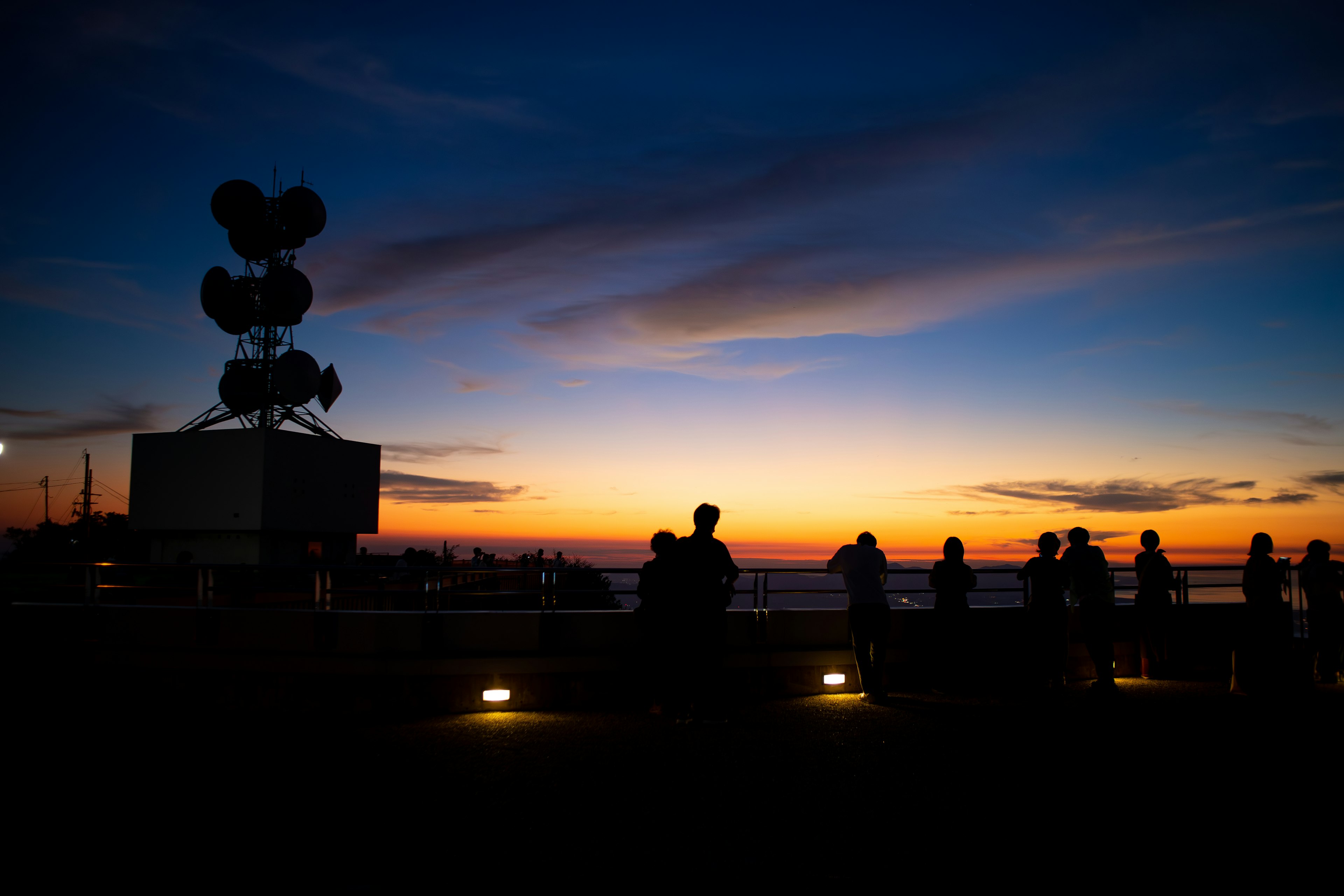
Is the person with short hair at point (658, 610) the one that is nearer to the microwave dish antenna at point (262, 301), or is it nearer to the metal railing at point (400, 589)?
the metal railing at point (400, 589)

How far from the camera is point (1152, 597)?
11.6 m

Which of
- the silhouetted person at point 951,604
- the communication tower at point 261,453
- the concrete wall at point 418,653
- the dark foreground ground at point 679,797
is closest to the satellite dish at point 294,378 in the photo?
the communication tower at point 261,453

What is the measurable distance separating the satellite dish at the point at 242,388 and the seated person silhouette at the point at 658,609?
81.0ft

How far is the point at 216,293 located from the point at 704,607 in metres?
27.0

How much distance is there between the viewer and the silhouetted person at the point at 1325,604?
11.1 metres

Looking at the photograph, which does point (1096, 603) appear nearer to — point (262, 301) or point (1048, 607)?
point (1048, 607)

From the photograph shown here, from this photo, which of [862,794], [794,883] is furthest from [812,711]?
[794,883]

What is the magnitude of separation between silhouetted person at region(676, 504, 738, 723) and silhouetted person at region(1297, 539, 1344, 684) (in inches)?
300

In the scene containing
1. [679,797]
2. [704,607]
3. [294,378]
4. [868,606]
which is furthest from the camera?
[294,378]

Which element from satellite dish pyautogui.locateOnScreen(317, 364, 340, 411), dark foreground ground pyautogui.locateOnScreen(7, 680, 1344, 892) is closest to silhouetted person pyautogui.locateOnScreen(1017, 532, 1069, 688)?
dark foreground ground pyautogui.locateOnScreen(7, 680, 1344, 892)

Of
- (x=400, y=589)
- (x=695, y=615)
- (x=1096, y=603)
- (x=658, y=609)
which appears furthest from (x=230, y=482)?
(x=1096, y=603)

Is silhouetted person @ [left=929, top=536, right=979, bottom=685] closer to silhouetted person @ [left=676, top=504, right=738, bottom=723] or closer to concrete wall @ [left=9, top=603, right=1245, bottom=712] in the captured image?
concrete wall @ [left=9, top=603, right=1245, bottom=712]

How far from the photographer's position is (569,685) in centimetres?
966

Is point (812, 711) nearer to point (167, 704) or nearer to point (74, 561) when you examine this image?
point (167, 704)
